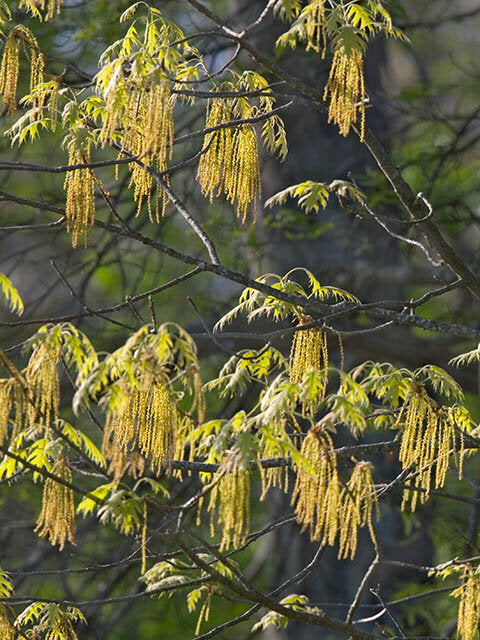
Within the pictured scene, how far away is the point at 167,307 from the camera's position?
512 inches

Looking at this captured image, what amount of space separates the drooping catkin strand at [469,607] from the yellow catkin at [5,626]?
5.83 feet

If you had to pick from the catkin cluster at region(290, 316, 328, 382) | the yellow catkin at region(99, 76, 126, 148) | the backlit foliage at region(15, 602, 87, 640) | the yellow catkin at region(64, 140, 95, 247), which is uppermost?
the yellow catkin at region(99, 76, 126, 148)

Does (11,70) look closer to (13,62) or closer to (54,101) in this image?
(13,62)

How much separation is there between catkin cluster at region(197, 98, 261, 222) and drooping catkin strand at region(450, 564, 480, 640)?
71.5 inches

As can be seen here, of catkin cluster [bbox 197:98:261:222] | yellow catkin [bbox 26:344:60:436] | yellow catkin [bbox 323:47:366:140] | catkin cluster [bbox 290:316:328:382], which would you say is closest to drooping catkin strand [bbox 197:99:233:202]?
catkin cluster [bbox 197:98:261:222]

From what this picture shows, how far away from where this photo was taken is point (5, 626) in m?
3.69

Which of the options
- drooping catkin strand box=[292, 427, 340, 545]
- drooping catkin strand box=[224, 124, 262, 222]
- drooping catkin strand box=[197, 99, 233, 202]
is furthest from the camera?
drooping catkin strand box=[224, 124, 262, 222]

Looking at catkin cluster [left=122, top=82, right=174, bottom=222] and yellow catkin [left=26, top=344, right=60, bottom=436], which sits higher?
catkin cluster [left=122, top=82, right=174, bottom=222]

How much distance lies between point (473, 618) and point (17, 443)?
6.39ft

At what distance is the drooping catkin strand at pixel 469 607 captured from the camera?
12.2 feet

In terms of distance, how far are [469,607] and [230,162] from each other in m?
2.07

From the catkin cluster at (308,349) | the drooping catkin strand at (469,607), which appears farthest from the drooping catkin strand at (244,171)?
the drooping catkin strand at (469,607)

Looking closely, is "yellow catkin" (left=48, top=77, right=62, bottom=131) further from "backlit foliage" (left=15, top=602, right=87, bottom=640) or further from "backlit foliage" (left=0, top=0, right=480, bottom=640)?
"backlit foliage" (left=15, top=602, right=87, bottom=640)

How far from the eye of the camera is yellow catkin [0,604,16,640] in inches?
144
